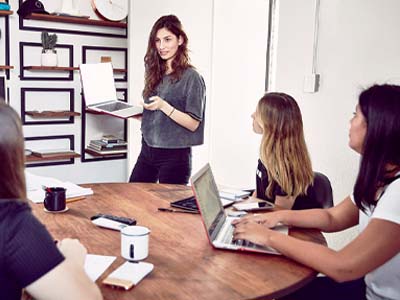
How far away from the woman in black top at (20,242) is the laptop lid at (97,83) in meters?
2.03

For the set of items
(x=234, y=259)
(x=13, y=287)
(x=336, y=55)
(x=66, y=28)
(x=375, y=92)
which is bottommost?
(x=234, y=259)

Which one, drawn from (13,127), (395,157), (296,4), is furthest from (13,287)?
(296,4)

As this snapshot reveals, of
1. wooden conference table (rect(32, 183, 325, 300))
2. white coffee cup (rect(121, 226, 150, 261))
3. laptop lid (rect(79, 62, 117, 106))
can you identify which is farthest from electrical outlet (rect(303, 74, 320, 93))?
white coffee cup (rect(121, 226, 150, 261))

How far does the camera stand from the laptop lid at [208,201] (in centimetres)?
144

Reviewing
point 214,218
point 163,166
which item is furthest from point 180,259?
point 163,166

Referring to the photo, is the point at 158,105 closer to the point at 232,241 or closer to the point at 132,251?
the point at 232,241

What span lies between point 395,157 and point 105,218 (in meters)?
0.96

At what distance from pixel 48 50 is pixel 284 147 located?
8.48 feet

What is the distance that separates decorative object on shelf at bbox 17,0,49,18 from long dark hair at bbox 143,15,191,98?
4.85ft

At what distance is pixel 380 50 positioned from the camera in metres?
2.54

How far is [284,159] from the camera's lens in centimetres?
192

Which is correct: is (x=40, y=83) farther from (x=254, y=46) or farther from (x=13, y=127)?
(x=13, y=127)

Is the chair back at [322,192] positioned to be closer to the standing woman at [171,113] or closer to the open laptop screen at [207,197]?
the open laptop screen at [207,197]

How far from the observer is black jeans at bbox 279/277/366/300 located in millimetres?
1592
